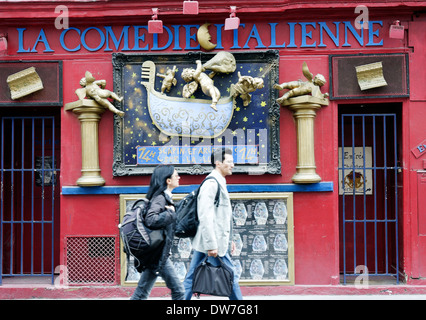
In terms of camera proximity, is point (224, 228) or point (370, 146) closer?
point (224, 228)

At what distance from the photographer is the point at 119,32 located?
7160 mm

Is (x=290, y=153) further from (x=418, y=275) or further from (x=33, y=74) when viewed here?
(x=33, y=74)

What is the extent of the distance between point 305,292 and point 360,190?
2.01m

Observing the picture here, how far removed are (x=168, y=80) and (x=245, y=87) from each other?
1150 mm

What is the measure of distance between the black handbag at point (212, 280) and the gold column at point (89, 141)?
268 cm

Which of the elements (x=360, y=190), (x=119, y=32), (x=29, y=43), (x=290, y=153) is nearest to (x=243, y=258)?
(x=290, y=153)

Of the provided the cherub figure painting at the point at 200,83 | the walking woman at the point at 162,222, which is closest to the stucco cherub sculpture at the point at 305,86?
the cherub figure painting at the point at 200,83

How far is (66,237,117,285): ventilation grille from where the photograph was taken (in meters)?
7.02

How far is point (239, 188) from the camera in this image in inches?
275

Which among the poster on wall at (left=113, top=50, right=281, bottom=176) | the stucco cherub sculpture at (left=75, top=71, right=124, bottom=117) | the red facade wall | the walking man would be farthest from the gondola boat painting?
the walking man

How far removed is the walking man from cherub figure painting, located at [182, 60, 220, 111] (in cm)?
185

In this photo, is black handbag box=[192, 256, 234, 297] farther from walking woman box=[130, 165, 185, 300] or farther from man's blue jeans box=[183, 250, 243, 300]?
walking woman box=[130, 165, 185, 300]

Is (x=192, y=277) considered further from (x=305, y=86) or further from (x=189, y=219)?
(x=305, y=86)

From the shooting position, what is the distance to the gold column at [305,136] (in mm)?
6863
